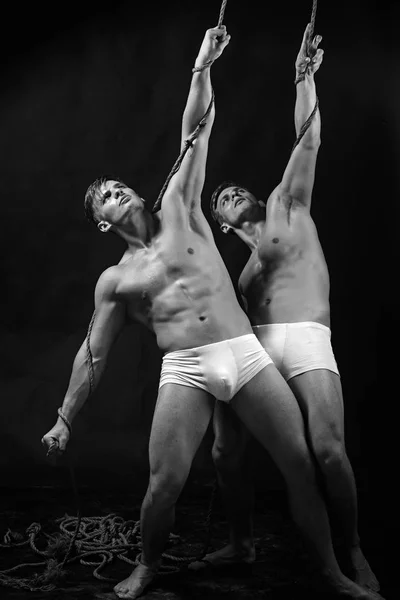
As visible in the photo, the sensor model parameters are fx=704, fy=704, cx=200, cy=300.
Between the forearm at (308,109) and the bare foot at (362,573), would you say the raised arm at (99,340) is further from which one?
the bare foot at (362,573)

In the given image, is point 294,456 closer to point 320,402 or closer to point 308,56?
point 320,402

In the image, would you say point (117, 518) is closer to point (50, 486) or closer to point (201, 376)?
point (50, 486)

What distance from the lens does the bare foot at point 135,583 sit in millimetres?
2854

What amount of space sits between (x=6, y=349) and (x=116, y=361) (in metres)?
0.78

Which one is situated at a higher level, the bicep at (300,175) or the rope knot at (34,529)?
the bicep at (300,175)

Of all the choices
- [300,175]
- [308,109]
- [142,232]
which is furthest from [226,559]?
[308,109]

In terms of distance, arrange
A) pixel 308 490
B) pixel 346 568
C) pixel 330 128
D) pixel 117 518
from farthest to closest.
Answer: pixel 330 128, pixel 117 518, pixel 346 568, pixel 308 490

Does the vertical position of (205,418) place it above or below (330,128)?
below

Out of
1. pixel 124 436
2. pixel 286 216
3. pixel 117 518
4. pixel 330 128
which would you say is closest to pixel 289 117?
pixel 330 128

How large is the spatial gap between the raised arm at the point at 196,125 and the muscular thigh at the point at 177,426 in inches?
33.0

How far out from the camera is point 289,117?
190 inches

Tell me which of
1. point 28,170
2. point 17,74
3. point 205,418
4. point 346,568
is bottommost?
A: point 346,568

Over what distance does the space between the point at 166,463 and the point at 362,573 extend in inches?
36.2

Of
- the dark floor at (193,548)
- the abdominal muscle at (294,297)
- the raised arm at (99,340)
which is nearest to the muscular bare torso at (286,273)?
the abdominal muscle at (294,297)
